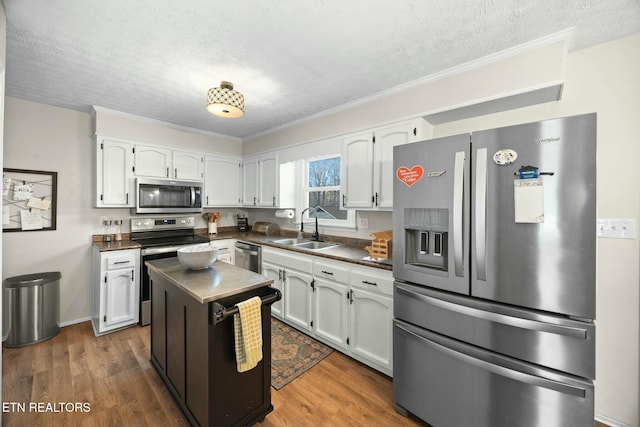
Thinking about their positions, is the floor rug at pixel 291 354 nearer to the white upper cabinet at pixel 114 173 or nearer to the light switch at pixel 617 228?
the light switch at pixel 617 228

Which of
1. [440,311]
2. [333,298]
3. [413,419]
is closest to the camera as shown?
[440,311]

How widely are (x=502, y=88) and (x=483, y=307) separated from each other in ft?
4.92

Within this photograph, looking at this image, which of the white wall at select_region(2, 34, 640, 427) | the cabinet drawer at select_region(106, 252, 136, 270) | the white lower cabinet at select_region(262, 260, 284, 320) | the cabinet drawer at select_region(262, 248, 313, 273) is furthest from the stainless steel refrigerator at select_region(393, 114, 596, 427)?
the cabinet drawer at select_region(106, 252, 136, 270)

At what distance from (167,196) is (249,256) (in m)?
1.32

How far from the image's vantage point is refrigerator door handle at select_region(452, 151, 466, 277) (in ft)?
4.91

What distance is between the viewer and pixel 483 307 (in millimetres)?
1435

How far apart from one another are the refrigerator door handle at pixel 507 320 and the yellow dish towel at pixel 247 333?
3.35ft

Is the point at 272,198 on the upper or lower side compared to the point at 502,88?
lower

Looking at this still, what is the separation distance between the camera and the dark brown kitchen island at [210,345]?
4.68 ft

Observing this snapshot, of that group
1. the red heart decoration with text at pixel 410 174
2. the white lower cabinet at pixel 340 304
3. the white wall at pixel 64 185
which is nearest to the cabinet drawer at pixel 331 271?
the white lower cabinet at pixel 340 304

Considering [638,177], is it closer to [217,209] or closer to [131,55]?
[131,55]

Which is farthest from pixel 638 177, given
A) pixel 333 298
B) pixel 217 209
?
pixel 217 209

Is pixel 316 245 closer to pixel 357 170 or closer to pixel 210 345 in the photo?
pixel 357 170

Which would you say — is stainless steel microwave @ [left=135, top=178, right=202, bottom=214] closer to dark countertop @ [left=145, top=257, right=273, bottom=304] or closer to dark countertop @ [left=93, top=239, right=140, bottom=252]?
dark countertop @ [left=93, top=239, right=140, bottom=252]
